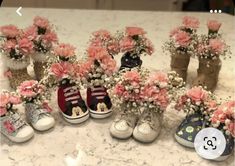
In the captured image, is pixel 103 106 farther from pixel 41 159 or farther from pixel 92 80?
pixel 41 159

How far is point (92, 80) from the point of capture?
44.4 inches

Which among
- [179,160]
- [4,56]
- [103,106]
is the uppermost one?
[4,56]

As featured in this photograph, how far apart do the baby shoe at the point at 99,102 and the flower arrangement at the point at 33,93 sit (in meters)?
0.13

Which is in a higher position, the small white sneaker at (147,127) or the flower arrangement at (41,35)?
the flower arrangement at (41,35)

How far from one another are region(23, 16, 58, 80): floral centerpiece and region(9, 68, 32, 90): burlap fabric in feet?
0.18

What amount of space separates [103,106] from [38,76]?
0.30 meters

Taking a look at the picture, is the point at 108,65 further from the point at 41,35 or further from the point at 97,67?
the point at 41,35

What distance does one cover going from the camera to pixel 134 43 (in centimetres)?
123

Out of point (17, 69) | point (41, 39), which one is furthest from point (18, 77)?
point (41, 39)

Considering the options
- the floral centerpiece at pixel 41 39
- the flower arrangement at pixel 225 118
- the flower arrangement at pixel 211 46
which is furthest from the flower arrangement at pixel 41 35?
the flower arrangement at pixel 225 118

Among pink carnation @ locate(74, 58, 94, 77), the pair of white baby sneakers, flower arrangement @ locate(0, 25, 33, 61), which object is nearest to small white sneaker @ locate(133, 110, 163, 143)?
the pair of white baby sneakers

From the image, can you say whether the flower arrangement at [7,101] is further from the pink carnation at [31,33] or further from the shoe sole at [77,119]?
the pink carnation at [31,33]

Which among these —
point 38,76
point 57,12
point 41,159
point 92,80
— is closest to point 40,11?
point 57,12

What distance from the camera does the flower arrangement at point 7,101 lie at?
1.00m
